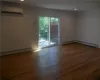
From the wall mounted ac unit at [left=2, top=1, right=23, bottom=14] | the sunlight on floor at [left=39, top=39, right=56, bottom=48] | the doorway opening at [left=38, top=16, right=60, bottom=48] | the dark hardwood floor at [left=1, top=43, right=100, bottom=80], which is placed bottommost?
the dark hardwood floor at [left=1, top=43, right=100, bottom=80]

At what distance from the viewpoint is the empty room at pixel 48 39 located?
3.52 m

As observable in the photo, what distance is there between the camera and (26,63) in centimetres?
417

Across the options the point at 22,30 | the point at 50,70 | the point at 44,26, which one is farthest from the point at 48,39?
the point at 50,70

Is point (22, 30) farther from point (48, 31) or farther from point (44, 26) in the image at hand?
point (48, 31)

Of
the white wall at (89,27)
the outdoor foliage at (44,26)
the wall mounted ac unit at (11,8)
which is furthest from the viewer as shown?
the white wall at (89,27)

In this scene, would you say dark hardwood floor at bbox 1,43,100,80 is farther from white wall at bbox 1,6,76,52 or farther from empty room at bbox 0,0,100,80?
white wall at bbox 1,6,76,52

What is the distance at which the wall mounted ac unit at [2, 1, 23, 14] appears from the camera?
4.79 metres

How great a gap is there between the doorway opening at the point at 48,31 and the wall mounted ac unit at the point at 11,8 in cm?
142

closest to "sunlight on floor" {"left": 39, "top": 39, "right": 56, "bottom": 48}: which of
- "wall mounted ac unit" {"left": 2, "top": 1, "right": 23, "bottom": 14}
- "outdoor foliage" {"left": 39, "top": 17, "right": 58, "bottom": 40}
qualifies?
"outdoor foliage" {"left": 39, "top": 17, "right": 58, "bottom": 40}

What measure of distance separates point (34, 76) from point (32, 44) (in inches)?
118

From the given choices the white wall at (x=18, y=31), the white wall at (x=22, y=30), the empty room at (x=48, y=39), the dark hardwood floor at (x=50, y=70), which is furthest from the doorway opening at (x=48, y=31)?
the dark hardwood floor at (x=50, y=70)

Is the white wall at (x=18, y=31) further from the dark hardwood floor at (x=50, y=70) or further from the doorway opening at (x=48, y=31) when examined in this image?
the dark hardwood floor at (x=50, y=70)

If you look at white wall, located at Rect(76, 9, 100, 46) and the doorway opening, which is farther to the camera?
white wall, located at Rect(76, 9, 100, 46)

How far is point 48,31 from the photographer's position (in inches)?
272
